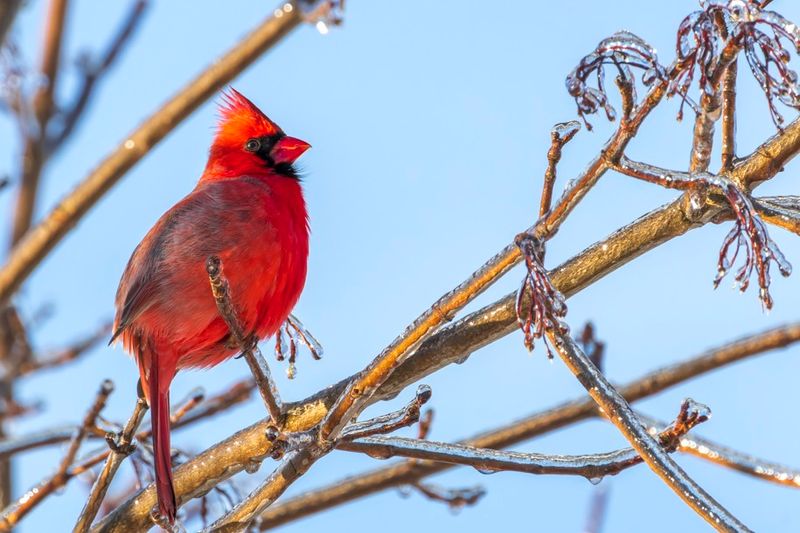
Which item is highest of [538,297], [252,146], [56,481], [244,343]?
[252,146]

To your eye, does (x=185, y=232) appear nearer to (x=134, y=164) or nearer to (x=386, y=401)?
(x=386, y=401)

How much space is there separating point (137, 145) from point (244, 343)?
66 centimetres

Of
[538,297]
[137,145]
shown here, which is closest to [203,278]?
[137,145]

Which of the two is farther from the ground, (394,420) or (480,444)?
(480,444)

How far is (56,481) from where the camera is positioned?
9.36 feet

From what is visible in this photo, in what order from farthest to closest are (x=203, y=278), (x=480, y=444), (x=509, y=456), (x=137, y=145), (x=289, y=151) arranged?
(x=289, y=151) < (x=480, y=444) < (x=203, y=278) < (x=509, y=456) < (x=137, y=145)

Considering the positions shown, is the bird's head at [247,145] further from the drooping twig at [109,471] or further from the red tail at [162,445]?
the drooping twig at [109,471]

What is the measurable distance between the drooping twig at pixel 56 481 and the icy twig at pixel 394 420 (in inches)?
26.4

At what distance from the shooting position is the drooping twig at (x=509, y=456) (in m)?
2.51

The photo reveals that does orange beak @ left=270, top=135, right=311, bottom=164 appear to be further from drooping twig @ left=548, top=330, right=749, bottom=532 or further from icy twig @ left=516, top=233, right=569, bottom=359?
icy twig @ left=516, top=233, right=569, bottom=359

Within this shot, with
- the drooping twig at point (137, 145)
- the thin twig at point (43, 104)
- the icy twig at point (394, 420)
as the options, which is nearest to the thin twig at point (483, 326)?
the icy twig at point (394, 420)

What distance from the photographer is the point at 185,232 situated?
11.7 feet

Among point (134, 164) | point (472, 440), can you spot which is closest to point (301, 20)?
point (134, 164)

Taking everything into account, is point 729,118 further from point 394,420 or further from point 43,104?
point 43,104
